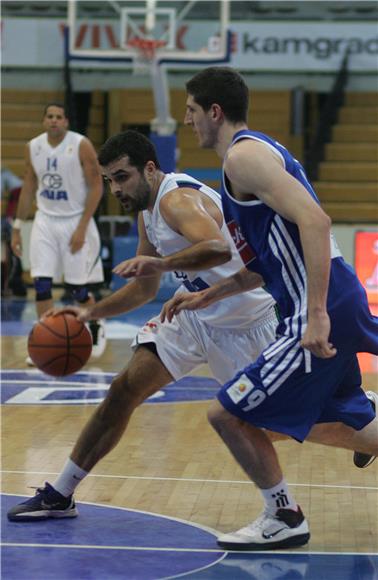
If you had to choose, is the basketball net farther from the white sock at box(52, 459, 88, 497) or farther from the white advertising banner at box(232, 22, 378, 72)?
the white sock at box(52, 459, 88, 497)

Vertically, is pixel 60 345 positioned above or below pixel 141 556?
above

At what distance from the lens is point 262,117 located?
19.8m

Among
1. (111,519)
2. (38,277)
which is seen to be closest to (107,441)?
(111,519)

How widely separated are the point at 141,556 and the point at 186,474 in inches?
55.7

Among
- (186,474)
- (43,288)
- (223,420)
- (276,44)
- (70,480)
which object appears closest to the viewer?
(223,420)

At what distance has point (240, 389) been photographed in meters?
4.06

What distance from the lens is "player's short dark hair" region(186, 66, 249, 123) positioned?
4277 mm

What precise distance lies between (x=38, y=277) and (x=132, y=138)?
186 inches

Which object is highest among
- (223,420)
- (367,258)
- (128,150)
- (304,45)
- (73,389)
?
(128,150)

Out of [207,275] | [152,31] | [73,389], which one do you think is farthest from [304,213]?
[152,31]

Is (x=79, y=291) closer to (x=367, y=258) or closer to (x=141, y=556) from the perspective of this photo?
(x=141, y=556)

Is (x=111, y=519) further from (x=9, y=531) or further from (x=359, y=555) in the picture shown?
(x=359, y=555)

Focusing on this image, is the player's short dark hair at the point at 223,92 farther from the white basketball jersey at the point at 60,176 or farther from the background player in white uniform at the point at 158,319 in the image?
the white basketball jersey at the point at 60,176

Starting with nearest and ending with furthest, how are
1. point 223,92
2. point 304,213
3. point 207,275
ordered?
point 304,213
point 223,92
point 207,275
